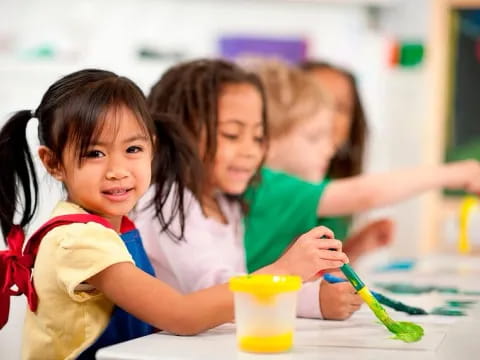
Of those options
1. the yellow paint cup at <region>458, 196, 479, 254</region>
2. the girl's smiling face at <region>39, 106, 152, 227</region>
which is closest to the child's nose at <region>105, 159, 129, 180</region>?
the girl's smiling face at <region>39, 106, 152, 227</region>

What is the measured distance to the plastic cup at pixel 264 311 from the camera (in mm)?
781

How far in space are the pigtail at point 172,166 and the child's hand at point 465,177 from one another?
670 mm

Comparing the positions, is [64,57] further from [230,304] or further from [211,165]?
[230,304]

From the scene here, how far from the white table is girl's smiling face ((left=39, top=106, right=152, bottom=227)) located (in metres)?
0.15

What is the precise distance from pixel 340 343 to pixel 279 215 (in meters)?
0.75

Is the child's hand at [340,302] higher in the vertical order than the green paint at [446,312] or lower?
higher

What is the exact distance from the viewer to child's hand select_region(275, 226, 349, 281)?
0.88 meters

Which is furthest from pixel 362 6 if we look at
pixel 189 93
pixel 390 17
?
pixel 189 93

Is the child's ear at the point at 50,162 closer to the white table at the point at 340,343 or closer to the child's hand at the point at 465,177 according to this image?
the white table at the point at 340,343

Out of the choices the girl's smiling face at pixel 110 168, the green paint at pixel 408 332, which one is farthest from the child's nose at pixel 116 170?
the green paint at pixel 408 332

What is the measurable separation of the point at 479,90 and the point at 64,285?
2.76 meters

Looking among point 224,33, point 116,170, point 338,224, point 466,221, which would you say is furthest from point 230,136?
point 224,33

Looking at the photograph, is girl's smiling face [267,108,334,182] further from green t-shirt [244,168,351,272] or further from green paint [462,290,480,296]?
green paint [462,290,480,296]

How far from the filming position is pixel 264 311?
0.79m
